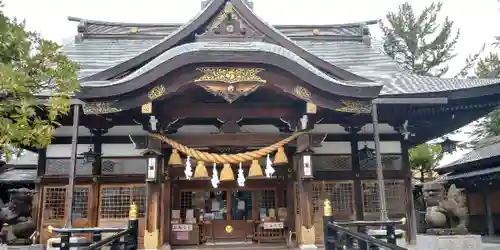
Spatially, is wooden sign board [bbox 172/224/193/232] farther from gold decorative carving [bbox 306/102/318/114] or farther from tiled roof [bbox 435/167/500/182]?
tiled roof [bbox 435/167/500/182]

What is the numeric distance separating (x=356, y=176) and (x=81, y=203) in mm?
7083

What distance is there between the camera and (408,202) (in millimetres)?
10656

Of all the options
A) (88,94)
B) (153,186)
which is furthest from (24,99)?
(153,186)

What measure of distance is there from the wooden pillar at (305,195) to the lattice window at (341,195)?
73.3 inches

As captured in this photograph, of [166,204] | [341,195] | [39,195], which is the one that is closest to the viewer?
[166,204]

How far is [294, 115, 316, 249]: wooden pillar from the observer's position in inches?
335

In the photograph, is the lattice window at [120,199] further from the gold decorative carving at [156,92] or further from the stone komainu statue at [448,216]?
the stone komainu statue at [448,216]

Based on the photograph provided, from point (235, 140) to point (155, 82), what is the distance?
2211 millimetres

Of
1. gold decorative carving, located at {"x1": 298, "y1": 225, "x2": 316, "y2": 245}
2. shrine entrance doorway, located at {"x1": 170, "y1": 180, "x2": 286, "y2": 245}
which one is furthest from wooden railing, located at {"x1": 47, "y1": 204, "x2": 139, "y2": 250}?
gold decorative carving, located at {"x1": 298, "y1": 225, "x2": 316, "y2": 245}

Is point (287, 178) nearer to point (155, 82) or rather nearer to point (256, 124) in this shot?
point (256, 124)

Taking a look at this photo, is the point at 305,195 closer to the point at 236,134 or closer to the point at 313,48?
the point at 236,134

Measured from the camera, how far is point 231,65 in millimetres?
7820

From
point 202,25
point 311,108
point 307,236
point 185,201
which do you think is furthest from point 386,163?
point 202,25

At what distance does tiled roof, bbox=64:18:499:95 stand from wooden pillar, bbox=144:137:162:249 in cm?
317
